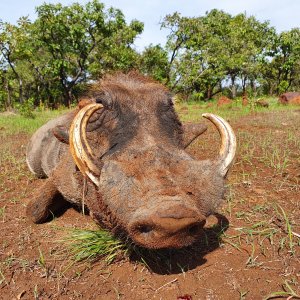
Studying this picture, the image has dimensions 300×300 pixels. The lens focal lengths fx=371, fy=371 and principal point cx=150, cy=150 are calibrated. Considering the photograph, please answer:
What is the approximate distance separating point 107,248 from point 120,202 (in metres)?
0.82

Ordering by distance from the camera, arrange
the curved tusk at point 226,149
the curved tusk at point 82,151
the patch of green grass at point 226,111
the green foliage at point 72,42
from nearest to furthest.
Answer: the curved tusk at point 82,151
the curved tusk at point 226,149
the patch of green grass at point 226,111
the green foliage at point 72,42

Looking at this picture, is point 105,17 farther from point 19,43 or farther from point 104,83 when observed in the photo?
point 104,83

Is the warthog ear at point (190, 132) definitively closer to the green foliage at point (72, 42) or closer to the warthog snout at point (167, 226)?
the warthog snout at point (167, 226)

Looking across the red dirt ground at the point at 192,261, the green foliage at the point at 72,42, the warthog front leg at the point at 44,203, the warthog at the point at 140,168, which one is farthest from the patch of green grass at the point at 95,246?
the green foliage at the point at 72,42

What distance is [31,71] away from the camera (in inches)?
1313

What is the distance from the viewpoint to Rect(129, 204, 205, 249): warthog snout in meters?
1.78

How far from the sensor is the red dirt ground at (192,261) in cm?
233

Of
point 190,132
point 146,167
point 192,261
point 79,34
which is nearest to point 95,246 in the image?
point 192,261

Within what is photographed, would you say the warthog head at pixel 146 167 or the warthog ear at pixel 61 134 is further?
the warthog ear at pixel 61 134

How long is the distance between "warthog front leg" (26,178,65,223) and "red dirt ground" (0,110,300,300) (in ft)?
0.30

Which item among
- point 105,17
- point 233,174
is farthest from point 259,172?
point 105,17

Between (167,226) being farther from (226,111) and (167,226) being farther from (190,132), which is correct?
(226,111)

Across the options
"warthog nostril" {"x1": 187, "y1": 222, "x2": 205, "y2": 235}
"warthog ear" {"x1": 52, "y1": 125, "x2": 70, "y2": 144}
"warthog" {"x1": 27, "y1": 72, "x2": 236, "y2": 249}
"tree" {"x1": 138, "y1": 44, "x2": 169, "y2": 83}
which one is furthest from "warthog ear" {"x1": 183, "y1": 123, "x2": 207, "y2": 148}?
"tree" {"x1": 138, "y1": 44, "x2": 169, "y2": 83}

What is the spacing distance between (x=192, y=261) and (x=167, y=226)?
0.95m
